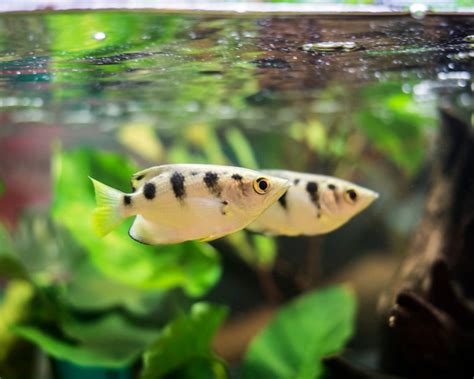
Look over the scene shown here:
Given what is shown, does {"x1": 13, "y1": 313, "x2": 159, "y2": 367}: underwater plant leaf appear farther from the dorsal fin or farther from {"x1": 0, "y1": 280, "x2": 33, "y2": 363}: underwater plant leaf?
the dorsal fin

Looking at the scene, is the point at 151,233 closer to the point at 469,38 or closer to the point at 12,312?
the point at 469,38

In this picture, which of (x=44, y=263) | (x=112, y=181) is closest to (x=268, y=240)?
(x=44, y=263)

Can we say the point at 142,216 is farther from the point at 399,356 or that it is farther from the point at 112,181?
the point at 399,356

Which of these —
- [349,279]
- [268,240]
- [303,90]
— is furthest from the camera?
[349,279]

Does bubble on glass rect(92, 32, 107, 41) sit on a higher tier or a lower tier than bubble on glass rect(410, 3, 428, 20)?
lower

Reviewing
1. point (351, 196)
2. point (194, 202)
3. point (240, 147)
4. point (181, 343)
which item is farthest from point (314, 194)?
point (240, 147)

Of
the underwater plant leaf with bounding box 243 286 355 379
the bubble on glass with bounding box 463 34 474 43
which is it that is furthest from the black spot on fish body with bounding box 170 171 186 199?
the underwater plant leaf with bounding box 243 286 355 379
